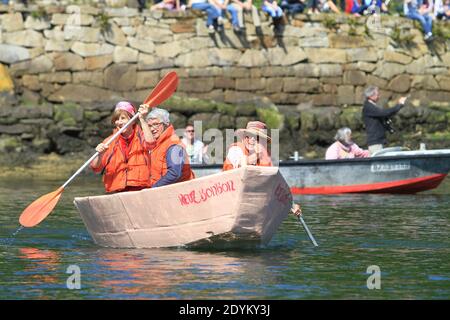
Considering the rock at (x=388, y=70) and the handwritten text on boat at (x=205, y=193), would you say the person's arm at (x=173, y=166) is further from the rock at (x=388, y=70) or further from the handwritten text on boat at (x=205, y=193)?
the rock at (x=388, y=70)

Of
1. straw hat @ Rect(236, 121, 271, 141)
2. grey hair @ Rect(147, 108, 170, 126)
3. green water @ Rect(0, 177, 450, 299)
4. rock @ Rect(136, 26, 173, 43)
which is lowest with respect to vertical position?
green water @ Rect(0, 177, 450, 299)

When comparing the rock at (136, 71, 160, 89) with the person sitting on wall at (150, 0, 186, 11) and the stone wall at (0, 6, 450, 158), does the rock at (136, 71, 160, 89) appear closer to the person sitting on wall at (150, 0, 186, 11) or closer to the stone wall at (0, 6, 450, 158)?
the stone wall at (0, 6, 450, 158)

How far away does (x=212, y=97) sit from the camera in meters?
28.5

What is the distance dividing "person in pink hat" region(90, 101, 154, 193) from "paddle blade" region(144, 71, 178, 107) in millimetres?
380

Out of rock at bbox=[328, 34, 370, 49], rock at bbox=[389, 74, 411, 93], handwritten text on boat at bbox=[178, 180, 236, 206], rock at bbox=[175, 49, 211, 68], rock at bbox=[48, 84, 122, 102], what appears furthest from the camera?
rock at bbox=[389, 74, 411, 93]

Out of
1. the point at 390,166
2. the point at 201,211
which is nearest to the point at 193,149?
the point at 390,166

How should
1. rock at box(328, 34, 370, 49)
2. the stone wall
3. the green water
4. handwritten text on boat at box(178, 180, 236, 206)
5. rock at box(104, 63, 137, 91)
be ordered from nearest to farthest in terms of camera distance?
1. the green water
2. handwritten text on boat at box(178, 180, 236, 206)
3. the stone wall
4. rock at box(104, 63, 137, 91)
5. rock at box(328, 34, 370, 49)

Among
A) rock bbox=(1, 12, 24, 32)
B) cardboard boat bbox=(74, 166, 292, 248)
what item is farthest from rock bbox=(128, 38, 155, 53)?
cardboard boat bbox=(74, 166, 292, 248)

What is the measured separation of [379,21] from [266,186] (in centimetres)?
1718

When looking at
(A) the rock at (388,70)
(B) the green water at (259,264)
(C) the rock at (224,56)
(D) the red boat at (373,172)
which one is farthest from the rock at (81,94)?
(B) the green water at (259,264)

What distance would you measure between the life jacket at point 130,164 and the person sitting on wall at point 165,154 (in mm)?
130

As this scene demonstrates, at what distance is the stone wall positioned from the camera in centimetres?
2702

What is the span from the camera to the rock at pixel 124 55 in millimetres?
28125
